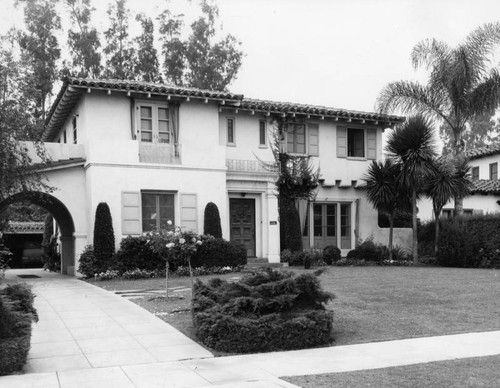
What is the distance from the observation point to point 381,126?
25672 millimetres

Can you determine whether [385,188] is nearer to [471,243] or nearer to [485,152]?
[471,243]

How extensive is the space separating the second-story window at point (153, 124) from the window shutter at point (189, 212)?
2221mm

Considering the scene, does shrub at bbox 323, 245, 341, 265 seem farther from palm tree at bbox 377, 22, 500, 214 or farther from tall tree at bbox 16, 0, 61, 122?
tall tree at bbox 16, 0, 61, 122

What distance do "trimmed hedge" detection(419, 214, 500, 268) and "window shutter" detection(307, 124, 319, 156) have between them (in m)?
6.23

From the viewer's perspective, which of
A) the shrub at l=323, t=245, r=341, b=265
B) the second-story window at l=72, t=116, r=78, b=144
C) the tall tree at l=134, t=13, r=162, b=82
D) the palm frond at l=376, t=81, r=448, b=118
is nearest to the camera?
the second-story window at l=72, t=116, r=78, b=144

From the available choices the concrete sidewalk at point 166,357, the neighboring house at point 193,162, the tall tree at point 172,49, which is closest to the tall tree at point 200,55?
the tall tree at point 172,49

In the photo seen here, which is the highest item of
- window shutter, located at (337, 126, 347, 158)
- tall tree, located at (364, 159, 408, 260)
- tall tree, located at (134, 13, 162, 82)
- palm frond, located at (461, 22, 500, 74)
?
tall tree, located at (134, 13, 162, 82)

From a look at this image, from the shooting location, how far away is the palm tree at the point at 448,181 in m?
22.2

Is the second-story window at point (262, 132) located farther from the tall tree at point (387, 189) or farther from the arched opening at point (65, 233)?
the arched opening at point (65, 233)

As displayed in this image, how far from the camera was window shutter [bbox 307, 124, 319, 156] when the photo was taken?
2427 cm

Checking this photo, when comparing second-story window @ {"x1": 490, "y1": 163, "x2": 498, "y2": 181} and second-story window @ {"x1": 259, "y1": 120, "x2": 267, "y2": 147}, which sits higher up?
second-story window @ {"x1": 259, "y1": 120, "x2": 267, "y2": 147}

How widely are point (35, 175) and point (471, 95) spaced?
17.3 m

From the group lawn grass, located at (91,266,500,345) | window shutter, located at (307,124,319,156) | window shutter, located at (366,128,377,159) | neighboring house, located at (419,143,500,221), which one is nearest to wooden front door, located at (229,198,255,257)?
window shutter, located at (307,124,319,156)

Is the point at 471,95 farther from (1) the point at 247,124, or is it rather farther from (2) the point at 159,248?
(2) the point at 159,248
